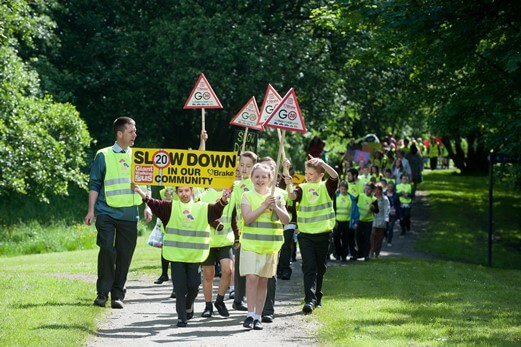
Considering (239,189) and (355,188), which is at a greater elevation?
(239,189)

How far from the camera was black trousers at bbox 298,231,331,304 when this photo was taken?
1318 centimetres

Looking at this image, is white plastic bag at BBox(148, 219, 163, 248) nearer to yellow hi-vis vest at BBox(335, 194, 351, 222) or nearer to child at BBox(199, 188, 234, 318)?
child at BBox(199, 188, 234, 318)

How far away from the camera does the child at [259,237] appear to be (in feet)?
38.0

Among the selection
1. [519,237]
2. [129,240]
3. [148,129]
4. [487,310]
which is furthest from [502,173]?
[129,240]

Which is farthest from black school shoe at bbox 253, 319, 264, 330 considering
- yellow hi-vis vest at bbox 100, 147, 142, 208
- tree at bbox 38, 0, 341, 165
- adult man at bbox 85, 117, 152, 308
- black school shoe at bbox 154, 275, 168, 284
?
tree at bbox 38, 0, 341, 165

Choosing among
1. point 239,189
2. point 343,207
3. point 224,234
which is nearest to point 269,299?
point 224,234

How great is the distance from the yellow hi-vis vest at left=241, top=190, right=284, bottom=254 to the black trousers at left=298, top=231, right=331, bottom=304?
153 cm

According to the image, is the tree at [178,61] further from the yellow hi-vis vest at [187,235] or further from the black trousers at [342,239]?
the yellow hi-vis vest at [187,235]

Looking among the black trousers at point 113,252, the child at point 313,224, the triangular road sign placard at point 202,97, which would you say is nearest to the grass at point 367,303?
the black trousers at point 113,252

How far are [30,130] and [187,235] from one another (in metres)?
17.7

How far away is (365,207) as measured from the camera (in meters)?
22.2

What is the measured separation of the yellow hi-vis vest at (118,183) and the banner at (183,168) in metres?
1.00

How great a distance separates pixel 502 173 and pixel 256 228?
70.5 ft

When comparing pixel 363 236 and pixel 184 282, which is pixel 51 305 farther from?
pixel 363 236
